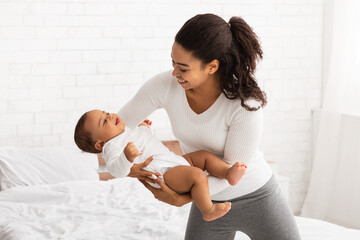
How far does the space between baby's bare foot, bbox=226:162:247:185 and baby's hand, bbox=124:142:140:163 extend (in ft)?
1.11

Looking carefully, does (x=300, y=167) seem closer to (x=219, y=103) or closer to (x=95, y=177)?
(x=95, y=177)

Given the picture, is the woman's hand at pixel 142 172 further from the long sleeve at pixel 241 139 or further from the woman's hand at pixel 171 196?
the long sleeve at pixel 241 139

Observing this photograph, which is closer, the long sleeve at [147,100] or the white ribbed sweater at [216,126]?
the white ribbed sweater at [216,126]

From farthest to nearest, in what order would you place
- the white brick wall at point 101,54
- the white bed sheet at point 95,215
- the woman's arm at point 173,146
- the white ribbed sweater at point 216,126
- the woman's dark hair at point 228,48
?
the woman's arm at point 173,146 → the white brick wall at point 101,54 → the white bed sheet at point 95,215 → the white ribbed sweater at point 216,126 → the woman's dark hair at point 228,48

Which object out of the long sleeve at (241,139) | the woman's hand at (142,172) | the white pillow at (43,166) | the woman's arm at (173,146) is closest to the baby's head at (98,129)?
the woman's hand at (142,172)

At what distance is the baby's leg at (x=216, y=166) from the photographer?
1739mm

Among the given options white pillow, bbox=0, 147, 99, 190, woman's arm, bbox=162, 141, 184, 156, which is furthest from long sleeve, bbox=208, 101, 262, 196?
woman's arm, bbox=162, 141, 184, 156

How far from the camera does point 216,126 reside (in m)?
1.81

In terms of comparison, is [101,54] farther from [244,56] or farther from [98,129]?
[244,56]

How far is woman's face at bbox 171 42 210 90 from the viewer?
1.69 metres

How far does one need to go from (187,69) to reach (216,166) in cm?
38

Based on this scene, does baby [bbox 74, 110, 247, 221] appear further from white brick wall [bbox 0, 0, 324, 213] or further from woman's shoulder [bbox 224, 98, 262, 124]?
white brick wall [bbox 0, 0, 324, 213]

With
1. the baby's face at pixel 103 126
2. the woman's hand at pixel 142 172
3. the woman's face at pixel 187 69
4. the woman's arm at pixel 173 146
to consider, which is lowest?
the woman's arm at pixel 173 146

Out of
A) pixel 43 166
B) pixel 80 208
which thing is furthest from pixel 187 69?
pixel 43 166
